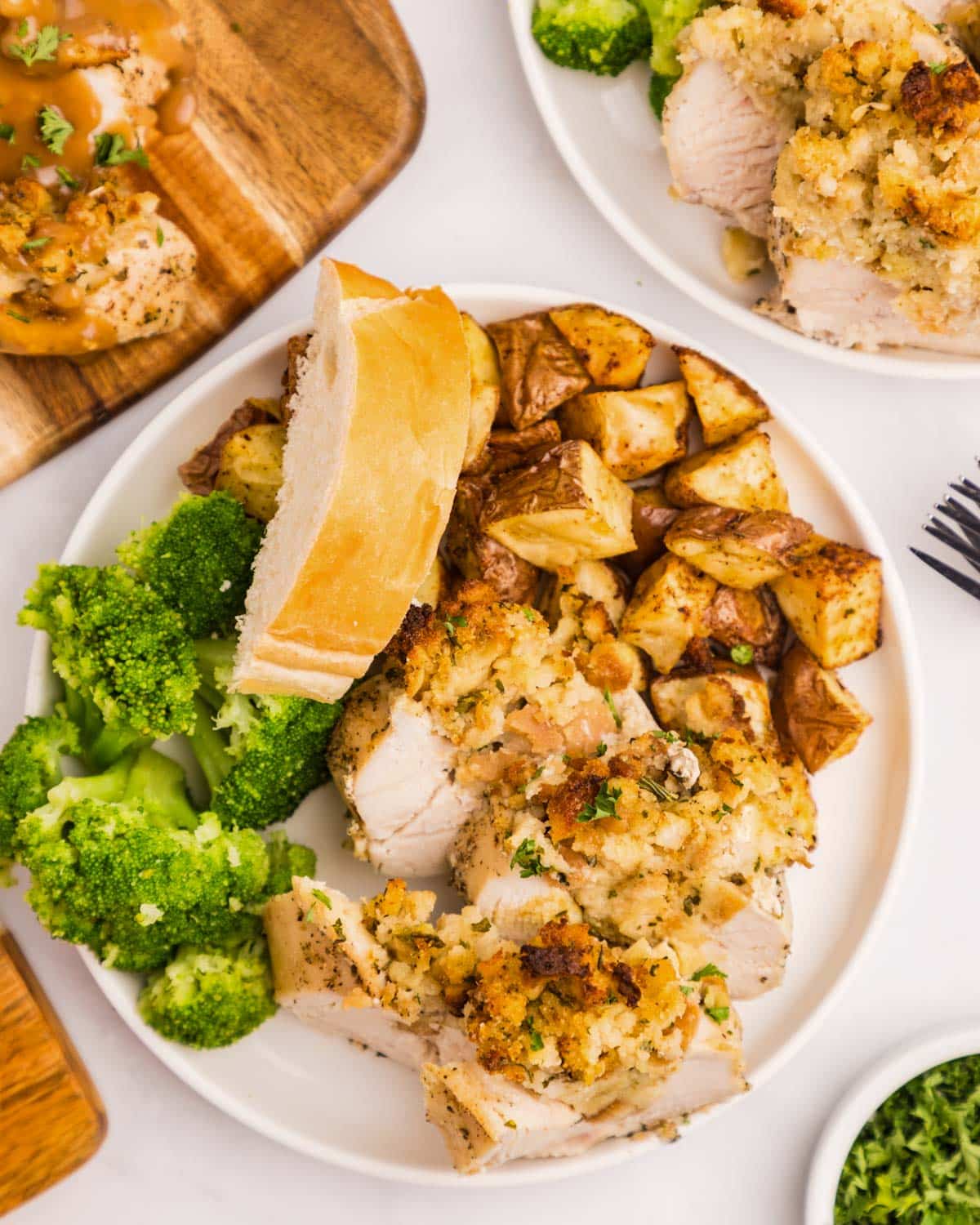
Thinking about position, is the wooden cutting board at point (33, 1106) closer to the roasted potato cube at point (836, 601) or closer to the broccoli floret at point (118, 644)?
the broccoli floret at point (118, 644)

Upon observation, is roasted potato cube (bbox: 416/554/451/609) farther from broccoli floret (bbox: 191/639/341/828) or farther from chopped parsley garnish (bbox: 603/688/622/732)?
chopped parsley garnish (bbox: 603/688/622/732)

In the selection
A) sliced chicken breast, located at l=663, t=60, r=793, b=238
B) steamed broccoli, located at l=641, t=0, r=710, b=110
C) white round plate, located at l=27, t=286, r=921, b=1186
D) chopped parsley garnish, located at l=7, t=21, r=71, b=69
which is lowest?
white round plate, located at l=27, t=286, r=921, b=1186

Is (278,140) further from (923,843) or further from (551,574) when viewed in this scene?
(923,843)

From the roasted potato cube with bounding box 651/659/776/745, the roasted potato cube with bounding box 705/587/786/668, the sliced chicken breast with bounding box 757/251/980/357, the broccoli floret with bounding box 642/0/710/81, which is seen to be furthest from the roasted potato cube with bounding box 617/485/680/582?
the broccoli floret with bounding box 642/0/710/81

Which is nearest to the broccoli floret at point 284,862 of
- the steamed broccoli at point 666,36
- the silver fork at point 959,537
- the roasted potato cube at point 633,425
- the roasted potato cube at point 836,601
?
the roasted potato cube at point 633,425

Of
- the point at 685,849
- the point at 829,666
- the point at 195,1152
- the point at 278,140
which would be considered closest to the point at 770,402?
the point at 829,666

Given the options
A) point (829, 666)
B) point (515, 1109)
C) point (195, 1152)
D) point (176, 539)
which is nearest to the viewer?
point (515, 1109)

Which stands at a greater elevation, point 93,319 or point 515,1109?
point 93,319
